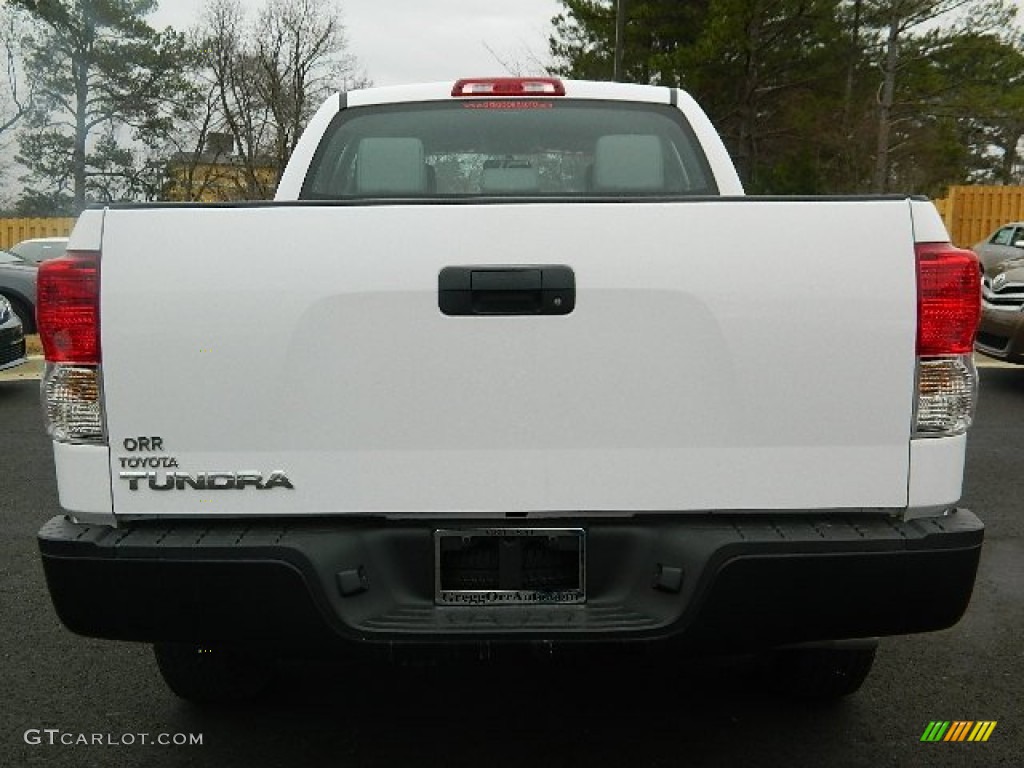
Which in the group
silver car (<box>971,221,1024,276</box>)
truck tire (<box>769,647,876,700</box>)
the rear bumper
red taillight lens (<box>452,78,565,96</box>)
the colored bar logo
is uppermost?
red taillight lens (<box>452,78,565,96</box>)

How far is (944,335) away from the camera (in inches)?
95.3

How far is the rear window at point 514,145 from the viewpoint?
13.9 feet

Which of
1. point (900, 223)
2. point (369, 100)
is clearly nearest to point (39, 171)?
point (369, 100)

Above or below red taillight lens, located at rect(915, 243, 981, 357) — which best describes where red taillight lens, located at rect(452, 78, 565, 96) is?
above

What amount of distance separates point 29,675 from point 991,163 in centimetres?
6052

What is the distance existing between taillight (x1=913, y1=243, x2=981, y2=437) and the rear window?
179 cm

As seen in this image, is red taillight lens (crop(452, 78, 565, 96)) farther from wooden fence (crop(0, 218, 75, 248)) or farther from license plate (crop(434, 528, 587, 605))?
wooden fence (crop(0, 218, 75, 248))

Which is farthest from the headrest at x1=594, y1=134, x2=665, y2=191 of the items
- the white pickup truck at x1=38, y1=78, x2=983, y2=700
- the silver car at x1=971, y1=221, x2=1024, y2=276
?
the silver car at x1=971, y1=221, x2=1024, y2=276

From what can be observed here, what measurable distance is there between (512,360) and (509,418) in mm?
132

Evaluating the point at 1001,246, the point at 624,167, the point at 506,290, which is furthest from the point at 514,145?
the point at 1001,246

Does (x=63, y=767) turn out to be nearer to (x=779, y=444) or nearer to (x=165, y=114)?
(x=779, y=444)

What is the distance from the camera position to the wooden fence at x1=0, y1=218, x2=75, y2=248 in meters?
34.4

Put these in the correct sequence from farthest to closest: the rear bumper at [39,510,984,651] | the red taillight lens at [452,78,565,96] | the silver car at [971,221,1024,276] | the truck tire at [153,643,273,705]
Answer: the silver car at [971,221,1024,276] < the red taillight lens at [452,78,565,96] < the truck tire at [153,643,273,705] < the rear bumper at [39,510,984,651]

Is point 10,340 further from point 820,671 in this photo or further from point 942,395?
point 942,395
